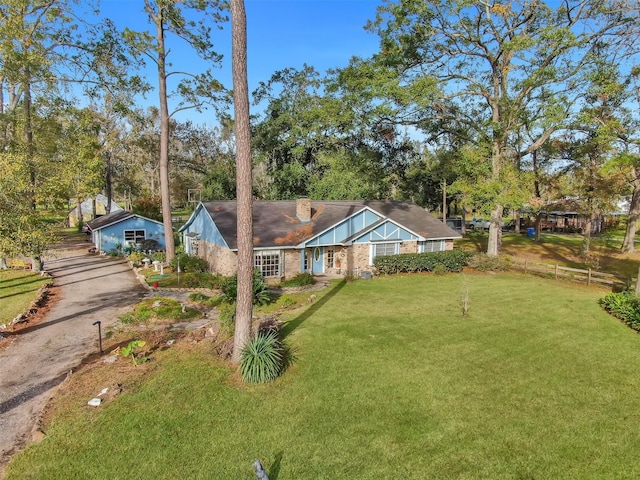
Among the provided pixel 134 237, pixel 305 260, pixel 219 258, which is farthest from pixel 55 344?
pixel 134 237

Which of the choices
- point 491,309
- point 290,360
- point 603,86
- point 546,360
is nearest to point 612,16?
point 603,86

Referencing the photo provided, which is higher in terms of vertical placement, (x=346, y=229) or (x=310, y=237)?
(x=346, y=229)

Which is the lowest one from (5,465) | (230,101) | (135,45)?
(5,465)

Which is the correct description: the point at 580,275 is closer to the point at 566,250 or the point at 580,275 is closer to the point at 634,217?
the point at 566,250

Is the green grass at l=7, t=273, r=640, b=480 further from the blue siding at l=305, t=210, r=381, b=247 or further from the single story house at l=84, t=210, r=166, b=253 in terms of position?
the single story house at l=84, t=210, r=166, b=253

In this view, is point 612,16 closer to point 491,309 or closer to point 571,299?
point 571,299

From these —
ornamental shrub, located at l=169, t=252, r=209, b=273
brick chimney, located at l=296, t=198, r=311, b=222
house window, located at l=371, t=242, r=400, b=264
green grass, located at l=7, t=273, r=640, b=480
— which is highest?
brick chimney, located at l=296, t=198, r=311, b=222

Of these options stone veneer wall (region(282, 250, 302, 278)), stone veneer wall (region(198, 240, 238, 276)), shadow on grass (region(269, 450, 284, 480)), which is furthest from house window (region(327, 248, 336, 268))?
shadow on grass (region(269, 450, 284, 480))
